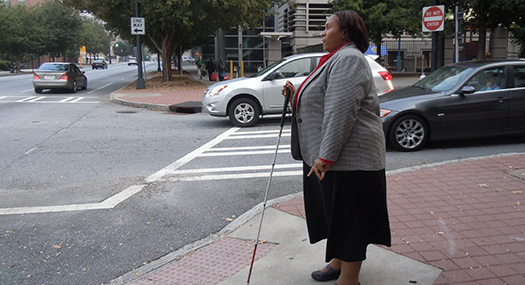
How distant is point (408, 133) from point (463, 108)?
3.54ft

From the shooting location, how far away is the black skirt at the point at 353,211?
2.96m

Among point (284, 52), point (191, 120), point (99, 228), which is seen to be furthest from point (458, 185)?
point (284, 52)

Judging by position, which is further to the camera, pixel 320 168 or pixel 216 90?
pixel 216 90

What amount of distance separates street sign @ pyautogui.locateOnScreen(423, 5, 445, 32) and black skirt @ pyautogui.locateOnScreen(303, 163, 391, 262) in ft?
40.3

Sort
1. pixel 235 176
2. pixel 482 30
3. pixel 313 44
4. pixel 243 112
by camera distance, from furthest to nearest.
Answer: pixel 313 44 → pixel 482 30 → pixel 243 112 → pixel 235 176

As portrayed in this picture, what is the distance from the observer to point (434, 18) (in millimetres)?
14047

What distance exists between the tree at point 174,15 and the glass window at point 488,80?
14.8 metres

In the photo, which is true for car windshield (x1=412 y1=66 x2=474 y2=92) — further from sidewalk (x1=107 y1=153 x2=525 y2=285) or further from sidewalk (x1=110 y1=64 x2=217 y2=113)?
sidewalk (x1=110 y1=64 x2=217 y2=113)

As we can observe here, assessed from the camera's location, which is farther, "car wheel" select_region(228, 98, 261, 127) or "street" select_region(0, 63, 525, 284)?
"car wheel" select_region(228, 98, 261, 127)

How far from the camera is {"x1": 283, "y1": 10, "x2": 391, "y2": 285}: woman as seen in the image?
2773 mm

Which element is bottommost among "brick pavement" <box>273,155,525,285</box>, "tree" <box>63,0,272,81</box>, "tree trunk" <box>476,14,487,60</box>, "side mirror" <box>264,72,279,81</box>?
"brick pavement" <box>273,155,525,285</box>

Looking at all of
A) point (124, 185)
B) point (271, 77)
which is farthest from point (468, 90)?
point (124, 185)

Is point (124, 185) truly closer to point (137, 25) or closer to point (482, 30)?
point (482, 30)

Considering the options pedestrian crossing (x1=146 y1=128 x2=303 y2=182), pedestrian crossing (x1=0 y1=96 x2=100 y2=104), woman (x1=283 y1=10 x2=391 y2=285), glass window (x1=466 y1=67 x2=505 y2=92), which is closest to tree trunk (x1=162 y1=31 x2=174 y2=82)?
pedestrian crossing (x1=0 y1=96 x2=100 y2=104)
